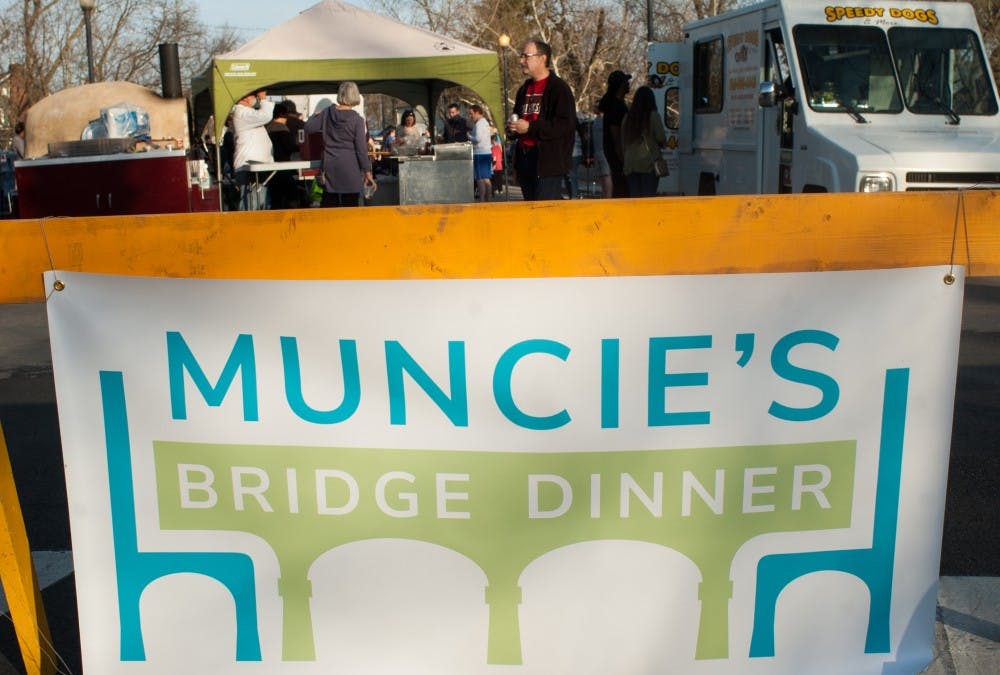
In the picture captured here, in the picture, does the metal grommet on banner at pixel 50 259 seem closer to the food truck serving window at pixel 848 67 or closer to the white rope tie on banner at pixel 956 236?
the white rope tie on banner at pixel 956 236

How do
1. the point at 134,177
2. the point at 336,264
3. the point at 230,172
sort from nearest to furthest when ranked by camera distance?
the point at 336,264 < the point at 134,177 < the point at 230,172

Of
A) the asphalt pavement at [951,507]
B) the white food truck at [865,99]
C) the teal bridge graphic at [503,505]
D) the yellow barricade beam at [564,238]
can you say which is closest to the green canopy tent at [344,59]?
the white food truck at [865,99]

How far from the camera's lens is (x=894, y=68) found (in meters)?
10.1

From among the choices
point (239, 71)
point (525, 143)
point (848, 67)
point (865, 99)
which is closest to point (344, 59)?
point (239, 71)

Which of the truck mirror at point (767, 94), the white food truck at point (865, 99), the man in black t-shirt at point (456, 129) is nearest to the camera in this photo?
the white food truck at point (865, 99)

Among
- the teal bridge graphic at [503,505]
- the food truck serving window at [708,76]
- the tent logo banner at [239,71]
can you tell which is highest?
the tent logo banner at [239,71]

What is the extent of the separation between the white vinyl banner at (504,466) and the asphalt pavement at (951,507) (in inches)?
26.8

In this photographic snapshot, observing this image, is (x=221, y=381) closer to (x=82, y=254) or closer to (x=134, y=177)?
(x=82, y=254)

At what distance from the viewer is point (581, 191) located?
1903cm

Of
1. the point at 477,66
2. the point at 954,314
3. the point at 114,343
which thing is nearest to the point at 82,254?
the point at 114,343

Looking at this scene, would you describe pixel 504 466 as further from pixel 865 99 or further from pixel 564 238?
pixel 865 99

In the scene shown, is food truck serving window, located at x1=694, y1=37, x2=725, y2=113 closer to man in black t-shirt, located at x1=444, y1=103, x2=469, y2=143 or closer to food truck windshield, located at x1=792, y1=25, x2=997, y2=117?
food truck windshield, located at x1=792, y1=25, x2=997, y2=117

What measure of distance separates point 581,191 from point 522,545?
16869 millimetres

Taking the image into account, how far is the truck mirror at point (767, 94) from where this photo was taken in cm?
988
